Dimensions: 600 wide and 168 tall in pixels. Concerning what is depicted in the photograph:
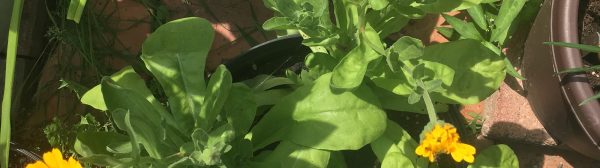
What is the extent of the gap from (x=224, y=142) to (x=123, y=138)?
29 cm

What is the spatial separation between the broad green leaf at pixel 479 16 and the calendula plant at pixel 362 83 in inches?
10.7

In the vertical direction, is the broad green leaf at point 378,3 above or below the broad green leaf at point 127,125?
above

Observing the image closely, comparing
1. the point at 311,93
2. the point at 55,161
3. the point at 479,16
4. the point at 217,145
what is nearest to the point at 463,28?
the point at 479,16

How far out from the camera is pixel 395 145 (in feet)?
4.73

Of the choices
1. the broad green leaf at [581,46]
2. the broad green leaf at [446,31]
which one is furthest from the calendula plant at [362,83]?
the broad green leaf at [446,31]

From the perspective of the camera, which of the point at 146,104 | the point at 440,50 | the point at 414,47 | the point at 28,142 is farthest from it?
the point at 28,142

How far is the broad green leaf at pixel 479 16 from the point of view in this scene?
5.60ft

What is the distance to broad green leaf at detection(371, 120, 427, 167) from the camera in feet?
4.70

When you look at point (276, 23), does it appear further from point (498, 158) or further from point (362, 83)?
point (498, 158)

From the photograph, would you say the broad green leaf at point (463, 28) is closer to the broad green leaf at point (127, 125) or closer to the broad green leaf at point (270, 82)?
the broad green leaf at point (270, 82)

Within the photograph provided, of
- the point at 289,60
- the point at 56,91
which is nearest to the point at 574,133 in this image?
the point at 289,60

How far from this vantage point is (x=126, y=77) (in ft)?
4.86

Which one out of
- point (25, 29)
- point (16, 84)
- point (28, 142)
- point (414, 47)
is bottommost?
point (28, 142)

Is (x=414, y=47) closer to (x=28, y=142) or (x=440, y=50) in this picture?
(x=440, y=50)
